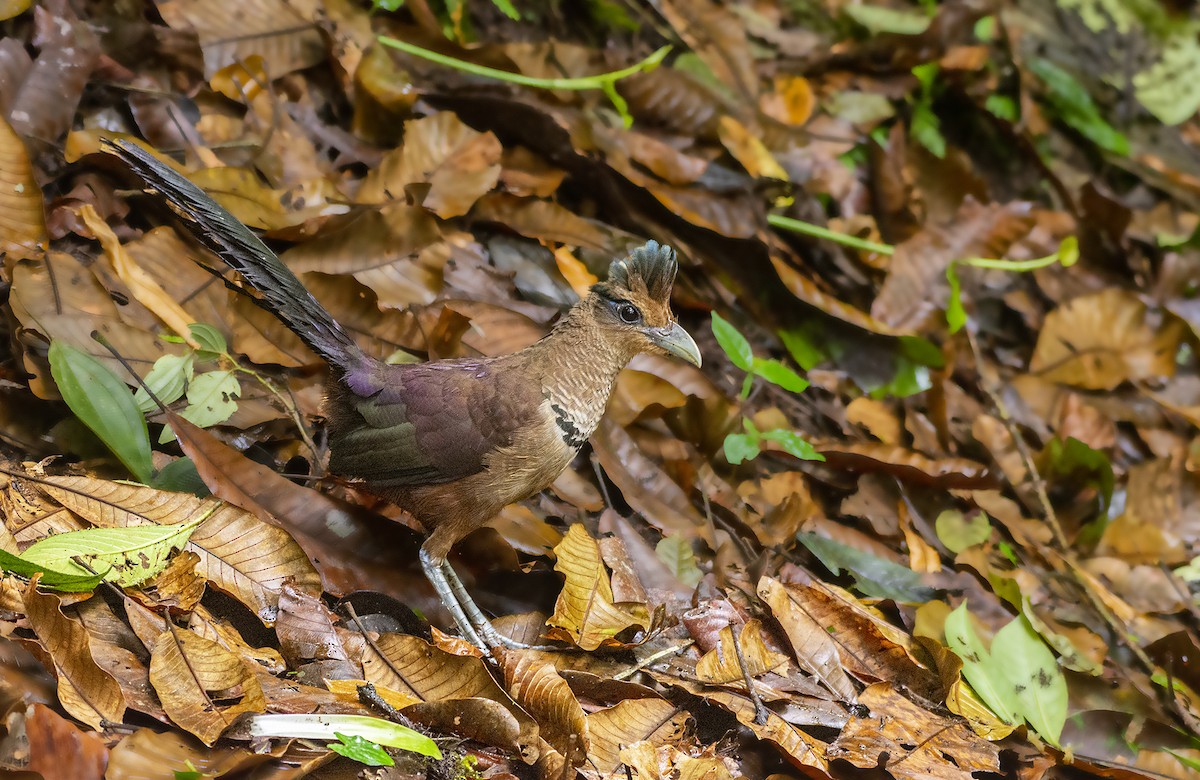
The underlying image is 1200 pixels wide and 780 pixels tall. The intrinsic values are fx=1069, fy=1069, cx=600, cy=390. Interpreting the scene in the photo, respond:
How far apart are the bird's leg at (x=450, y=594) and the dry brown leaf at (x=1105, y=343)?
11.0 feet

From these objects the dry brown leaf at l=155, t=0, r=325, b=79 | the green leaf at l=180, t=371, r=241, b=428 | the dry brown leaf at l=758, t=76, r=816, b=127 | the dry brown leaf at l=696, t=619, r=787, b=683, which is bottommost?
the dry brown leaf at l=696, t=619, r=787, b=683

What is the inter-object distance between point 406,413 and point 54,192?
1.53 m

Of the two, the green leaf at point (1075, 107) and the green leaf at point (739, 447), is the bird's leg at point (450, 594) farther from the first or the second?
the green leaf at point (1075, 107)

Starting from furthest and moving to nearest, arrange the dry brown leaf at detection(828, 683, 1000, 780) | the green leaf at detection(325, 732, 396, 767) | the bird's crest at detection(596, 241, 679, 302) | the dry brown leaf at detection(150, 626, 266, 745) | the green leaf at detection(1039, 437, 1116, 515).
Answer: the green leaf at detection(1039, 437, 1116, 515) → the bird's crest at detection(596, 241, 679, 302) → the dry brown leaf at detection(828, 683, 1000, 780) → the dry brown leaf at detection(150, 626, 266, 745) → the green leaf at detection(325, 732, 396, 767)

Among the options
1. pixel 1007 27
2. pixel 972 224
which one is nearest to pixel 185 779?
pixel 972 224

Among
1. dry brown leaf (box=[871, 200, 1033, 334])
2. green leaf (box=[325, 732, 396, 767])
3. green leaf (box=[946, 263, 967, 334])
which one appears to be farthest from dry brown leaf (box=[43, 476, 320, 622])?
green leaf (box=[946, 263, 967, 334])


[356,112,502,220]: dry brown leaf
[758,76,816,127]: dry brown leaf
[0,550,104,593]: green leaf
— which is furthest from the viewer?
[758,76,816,127]: dry brown leaf

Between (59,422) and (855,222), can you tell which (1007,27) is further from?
(59,422)

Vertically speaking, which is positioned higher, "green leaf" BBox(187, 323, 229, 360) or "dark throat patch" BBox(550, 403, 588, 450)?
"green leaf" BBox(187, 323, 229, 360)

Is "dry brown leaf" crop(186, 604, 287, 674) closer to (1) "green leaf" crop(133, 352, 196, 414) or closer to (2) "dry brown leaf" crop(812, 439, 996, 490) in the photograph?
(1) "green leaf" crop(133, 352, 196, 414)

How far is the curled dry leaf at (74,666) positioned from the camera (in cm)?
222

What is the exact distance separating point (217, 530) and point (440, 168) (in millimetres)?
1878

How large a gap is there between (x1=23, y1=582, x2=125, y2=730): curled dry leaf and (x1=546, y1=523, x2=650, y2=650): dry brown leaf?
1.22 metres

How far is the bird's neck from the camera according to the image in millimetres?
3217
